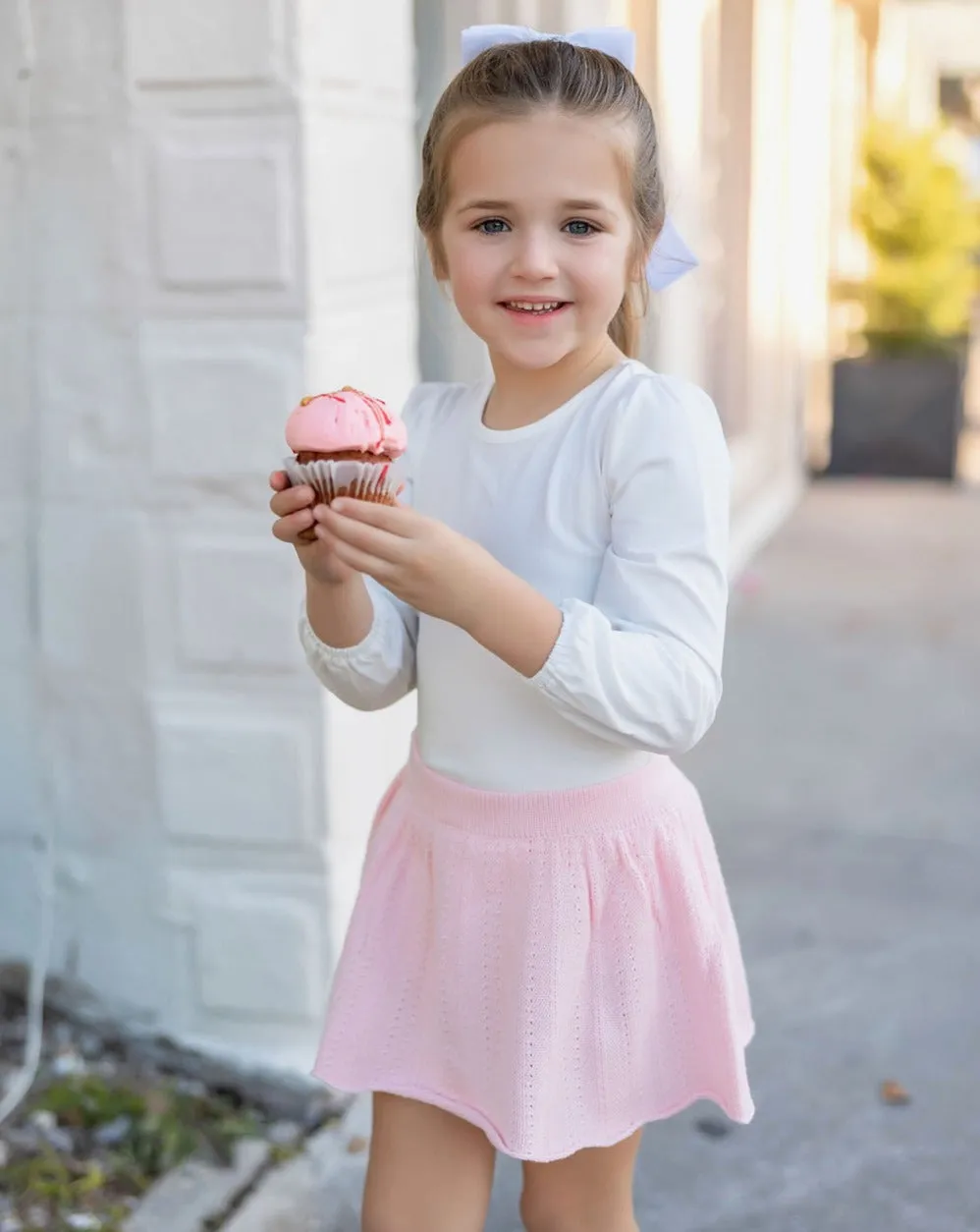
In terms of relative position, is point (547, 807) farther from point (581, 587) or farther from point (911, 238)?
point (911, 238)

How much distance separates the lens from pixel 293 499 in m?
1.56

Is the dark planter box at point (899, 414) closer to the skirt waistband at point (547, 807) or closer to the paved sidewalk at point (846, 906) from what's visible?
the paved sidewalk at point (846, 906)

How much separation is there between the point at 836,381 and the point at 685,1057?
8.12 metres

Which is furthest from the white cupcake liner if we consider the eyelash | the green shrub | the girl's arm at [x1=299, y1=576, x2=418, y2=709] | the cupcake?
the green shrub

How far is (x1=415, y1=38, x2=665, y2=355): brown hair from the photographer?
155cm

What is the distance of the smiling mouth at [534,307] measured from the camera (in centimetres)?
160

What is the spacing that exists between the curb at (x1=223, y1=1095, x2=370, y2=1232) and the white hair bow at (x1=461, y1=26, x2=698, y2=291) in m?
1.48

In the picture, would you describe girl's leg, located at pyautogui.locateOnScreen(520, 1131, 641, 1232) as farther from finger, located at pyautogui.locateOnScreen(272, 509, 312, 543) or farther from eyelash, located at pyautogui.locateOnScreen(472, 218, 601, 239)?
eyelash, located at pyautogui.locateOnScreen(472, 218, 601, 239)

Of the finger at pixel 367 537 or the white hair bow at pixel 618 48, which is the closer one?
the finger at pixel 367 537

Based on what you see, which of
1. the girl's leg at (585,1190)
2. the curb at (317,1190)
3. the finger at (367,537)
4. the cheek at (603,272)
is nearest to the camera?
the finger at (367,537)

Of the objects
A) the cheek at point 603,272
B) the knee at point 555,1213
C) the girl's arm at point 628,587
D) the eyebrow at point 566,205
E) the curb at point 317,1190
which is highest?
the eyebrow at point 566,205

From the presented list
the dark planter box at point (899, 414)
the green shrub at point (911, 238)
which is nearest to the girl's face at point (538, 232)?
the dark planter box at point (899, 414)

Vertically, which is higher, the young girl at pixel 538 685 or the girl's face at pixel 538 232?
the girl's face at pixel 538 232

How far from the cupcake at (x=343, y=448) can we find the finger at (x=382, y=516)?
55 millimetres
